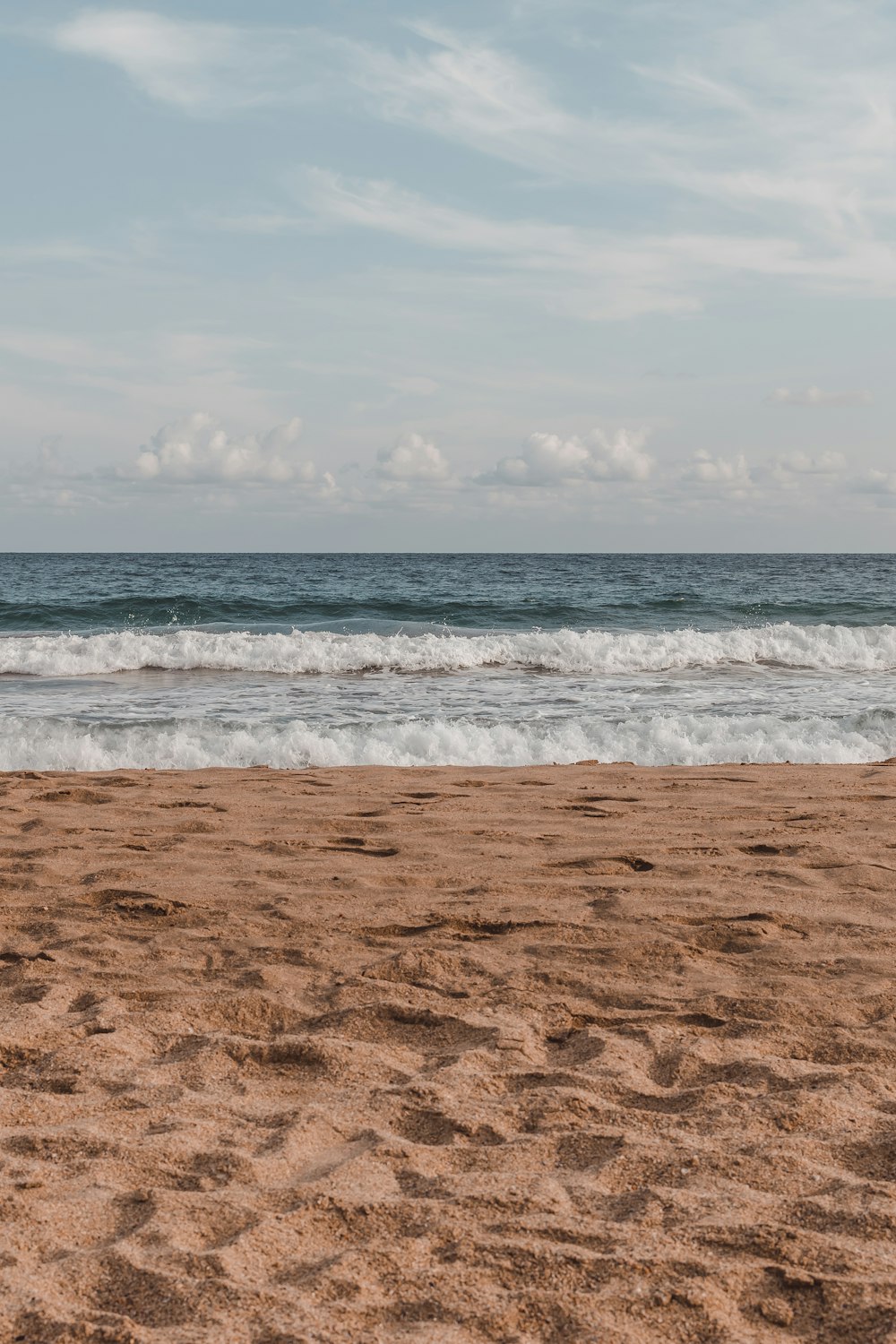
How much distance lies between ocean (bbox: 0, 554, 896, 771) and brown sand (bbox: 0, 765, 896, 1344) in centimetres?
305

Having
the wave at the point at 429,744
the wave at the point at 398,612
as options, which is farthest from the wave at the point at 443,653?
the wave at the point at 429,744

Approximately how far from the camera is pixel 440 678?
13734 mm

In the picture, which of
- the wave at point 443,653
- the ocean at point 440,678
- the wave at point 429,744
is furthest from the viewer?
the wave at point 443,653

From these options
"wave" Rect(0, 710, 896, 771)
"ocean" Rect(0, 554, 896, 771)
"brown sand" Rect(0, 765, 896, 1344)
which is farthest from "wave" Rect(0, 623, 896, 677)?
"brown sand" Rect(0, 765, 896, 1344)

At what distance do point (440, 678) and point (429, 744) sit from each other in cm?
518

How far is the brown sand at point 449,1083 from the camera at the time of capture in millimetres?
2000

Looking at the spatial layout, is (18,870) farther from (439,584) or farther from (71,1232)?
(439,584)

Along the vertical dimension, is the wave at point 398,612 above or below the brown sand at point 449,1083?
above

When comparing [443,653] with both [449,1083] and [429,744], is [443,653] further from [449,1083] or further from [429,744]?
[449,1083]

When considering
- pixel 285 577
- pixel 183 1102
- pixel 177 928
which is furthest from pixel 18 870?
pixel 285 577

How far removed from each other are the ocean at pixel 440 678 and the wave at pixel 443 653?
1.7 inches

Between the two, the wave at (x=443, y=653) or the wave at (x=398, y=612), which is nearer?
the wave at (x=443, y=653)

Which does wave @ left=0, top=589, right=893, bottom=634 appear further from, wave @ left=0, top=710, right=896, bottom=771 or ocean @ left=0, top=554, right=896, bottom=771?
wave @ left=0, top=710, right=896, bottom=771

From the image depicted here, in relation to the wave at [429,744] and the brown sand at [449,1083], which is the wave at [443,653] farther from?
the brown sand at [449,1083]
